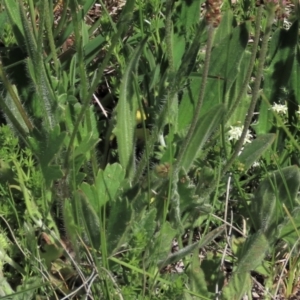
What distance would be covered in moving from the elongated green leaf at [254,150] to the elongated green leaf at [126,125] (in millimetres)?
388

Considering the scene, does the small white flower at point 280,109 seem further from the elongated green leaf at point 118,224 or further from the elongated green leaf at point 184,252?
the elongated green leaf at point 118,224

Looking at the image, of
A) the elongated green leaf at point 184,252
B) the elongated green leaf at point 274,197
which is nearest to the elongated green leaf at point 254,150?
the elongated green leaf at point 274,197

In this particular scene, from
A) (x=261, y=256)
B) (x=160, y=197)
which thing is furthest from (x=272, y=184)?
(x=160, y=197)

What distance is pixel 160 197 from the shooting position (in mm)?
1920

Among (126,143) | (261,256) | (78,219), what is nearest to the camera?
(78,219)

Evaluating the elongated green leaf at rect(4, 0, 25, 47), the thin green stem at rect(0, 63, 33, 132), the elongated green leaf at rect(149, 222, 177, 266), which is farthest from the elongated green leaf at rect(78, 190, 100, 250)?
the elongated green leaf at rect(4, 0, 25, 47)

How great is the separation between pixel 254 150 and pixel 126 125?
0.45m

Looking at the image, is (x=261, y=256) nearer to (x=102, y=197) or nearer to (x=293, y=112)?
(x=102, y=197)

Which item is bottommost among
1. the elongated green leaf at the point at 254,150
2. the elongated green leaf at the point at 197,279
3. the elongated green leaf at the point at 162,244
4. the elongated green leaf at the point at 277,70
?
the elongated green leaf at the point at 197,279

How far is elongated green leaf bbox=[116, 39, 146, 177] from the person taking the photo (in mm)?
2089

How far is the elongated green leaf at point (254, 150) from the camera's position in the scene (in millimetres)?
2031

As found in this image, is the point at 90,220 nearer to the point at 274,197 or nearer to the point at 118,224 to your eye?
the point at 118,224

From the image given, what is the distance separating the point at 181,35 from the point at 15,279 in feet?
3.72

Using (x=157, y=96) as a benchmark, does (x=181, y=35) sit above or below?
above
